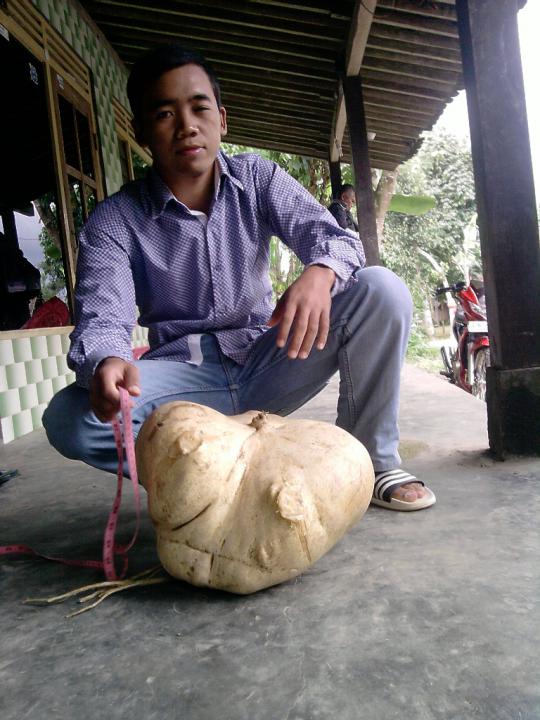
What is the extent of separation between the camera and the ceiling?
3.91 meters

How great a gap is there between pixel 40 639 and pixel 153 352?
887 mm

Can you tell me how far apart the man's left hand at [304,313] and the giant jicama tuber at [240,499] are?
24 centimetres

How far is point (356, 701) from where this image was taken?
2.60 ft

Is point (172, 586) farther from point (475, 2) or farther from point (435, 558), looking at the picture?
point (475, 2)

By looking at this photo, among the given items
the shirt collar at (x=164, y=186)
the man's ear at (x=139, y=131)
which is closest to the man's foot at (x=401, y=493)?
the shirt collar at (x=164, y=186)

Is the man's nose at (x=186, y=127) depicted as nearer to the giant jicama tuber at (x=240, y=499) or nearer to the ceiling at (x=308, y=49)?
the giant jicama tuber at (x=240, y=499)

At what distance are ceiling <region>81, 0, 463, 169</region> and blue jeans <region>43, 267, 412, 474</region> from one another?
107 inches

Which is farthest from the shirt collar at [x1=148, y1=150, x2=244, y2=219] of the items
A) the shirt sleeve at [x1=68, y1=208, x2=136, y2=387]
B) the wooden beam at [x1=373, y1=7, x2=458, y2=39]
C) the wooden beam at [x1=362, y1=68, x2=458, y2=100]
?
the wooden beam at [x1=362, y1=68, x2=458, y2=100]

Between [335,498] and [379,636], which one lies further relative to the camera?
[335,498]

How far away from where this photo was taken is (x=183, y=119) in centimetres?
156

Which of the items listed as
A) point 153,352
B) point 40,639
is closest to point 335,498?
point 40,639

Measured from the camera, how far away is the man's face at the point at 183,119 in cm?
156

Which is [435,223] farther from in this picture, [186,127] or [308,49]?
[186,127]

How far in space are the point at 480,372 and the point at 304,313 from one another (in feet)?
11.9
